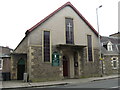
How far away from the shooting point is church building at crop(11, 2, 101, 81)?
16953 mm

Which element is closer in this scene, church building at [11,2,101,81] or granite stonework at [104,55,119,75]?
church building at [11,2,101,81]

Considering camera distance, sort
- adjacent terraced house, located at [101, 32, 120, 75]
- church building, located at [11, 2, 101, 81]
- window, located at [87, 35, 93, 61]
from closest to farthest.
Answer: church building, located at [11, 2, 101, 81] → window, located at [87, 35, 93, 61] → adjacent terraced house, located at [101, 32, 120, 75]

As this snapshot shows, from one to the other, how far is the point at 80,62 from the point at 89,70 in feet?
6.12

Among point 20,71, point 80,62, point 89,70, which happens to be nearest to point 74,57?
point 80,62

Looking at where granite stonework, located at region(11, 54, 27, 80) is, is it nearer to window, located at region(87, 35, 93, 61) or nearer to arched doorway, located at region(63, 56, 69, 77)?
arched doorway, located at region(63, 56, 69, 77)

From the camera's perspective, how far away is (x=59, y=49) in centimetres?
1836

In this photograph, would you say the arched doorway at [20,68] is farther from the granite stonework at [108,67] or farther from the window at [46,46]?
the granite stonework at [108,67]

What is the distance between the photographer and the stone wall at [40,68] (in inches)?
648

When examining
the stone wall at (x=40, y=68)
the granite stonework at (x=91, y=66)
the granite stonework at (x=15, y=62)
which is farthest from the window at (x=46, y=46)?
the granite stonework at (x=91, y=66)

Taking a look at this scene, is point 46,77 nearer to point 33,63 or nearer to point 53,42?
point 33,63

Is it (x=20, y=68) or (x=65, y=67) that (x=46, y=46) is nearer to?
(x=65, y=67)

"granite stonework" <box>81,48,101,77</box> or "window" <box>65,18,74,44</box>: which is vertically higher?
"window" <box>65,18,74,44</box>

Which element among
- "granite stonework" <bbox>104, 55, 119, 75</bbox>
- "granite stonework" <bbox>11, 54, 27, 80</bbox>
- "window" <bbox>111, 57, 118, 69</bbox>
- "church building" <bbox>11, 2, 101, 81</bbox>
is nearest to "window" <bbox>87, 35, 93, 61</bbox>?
"church building" <bbox>11, 2, 101, 81</bbox>

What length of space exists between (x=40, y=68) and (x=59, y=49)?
136 inches
